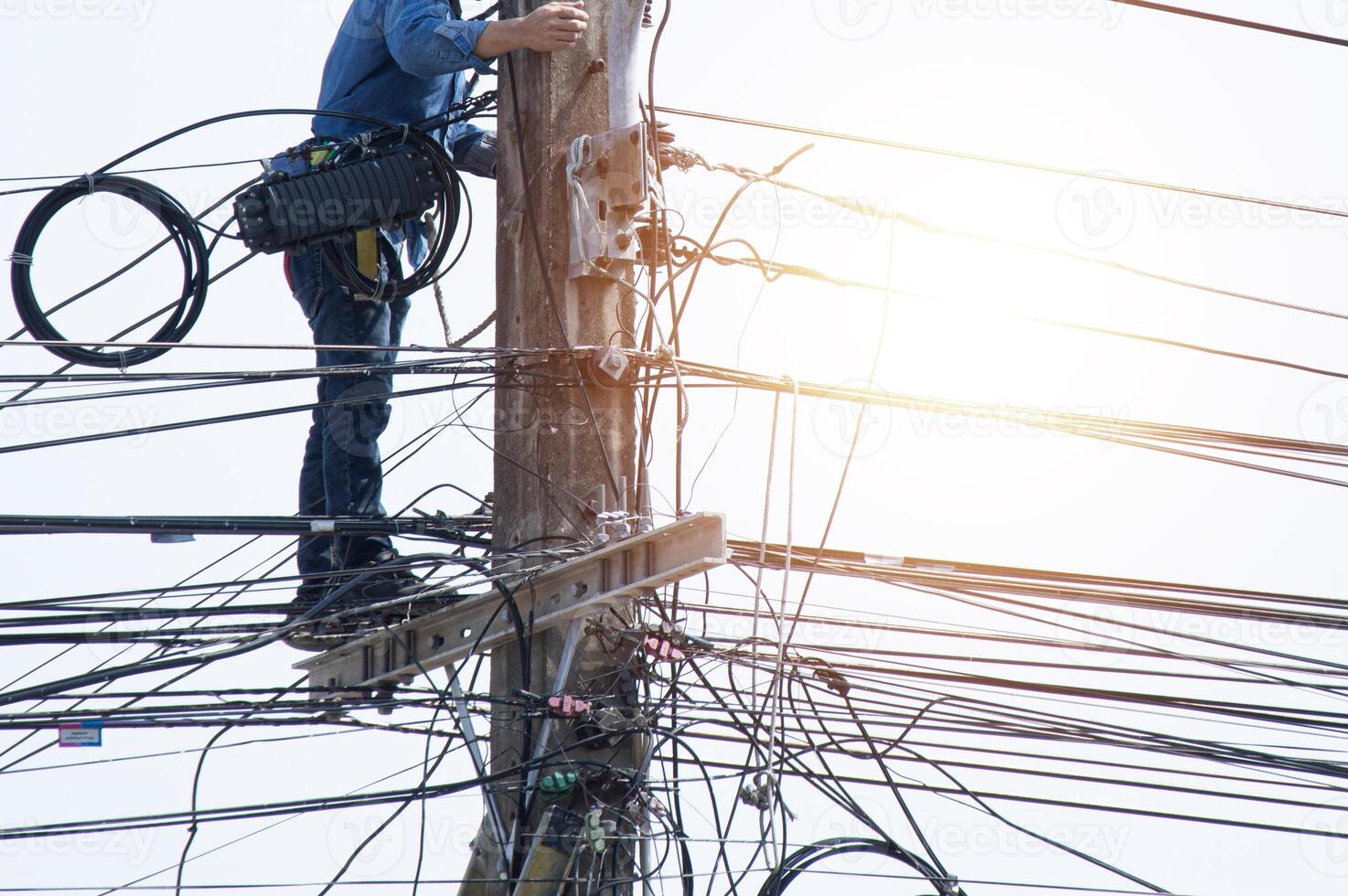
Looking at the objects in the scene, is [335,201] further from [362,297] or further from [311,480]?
[311,480]

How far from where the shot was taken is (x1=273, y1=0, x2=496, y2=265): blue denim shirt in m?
6.91

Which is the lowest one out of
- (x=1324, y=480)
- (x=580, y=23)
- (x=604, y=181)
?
(x=1324, y=480)

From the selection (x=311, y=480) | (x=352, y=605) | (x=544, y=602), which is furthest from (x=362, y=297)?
(x=544, y=602)

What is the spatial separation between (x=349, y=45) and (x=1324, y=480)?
190 inches

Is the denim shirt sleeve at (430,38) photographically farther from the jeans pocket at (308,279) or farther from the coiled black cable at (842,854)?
the coiled black cable at (842,854)

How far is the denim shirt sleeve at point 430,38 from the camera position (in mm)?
6520

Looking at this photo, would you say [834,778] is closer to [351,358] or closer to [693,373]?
[693,373]

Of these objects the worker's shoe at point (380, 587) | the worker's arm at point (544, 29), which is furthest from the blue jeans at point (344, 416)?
the worker's arm at point (544, 29)

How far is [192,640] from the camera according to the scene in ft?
20.2

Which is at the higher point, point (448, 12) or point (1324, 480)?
point (448, 12)

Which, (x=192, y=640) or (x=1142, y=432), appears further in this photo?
(x=1142, y=432)

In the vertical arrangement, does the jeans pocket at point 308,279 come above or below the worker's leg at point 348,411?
above

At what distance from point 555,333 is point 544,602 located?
104cm

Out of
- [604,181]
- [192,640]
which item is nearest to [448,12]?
[604,181]
